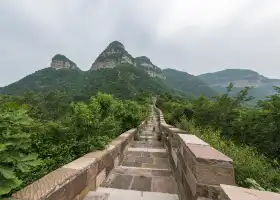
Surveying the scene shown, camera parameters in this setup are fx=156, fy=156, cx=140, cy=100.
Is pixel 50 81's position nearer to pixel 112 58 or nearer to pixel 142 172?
pixel 112 58

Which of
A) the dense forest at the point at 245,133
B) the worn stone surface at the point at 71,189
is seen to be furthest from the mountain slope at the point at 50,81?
the worn stone surface at the point at 71,189

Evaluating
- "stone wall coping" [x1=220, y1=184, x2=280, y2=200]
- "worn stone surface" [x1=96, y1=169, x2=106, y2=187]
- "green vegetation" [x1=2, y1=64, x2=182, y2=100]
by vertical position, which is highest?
"green vegetation" [x1=2, y1=64, x2=182, y2=100]

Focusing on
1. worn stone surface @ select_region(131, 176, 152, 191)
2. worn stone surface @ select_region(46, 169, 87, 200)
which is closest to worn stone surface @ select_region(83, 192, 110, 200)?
worn stone surface @ select_region(46, 169, 87, 200)

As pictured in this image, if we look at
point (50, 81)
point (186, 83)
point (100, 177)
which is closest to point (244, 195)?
point (100, 177)

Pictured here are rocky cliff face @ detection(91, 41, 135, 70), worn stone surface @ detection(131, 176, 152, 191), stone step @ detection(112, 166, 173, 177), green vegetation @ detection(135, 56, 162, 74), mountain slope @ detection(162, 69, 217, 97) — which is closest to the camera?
worn stone surface @ detection(131, 176, 152, 191)

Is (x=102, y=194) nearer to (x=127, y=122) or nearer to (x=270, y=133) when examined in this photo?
(x=127, y=122)

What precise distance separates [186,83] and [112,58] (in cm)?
5999

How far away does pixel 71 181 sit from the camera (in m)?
1.68

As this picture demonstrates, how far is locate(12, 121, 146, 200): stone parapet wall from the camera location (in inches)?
52.3

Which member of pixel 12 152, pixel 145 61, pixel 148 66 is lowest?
pixel 12 152

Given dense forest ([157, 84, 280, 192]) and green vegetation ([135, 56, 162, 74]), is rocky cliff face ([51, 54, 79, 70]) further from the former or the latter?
dense forest ([157, 84, 280, 192])

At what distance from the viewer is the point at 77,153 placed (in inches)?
104

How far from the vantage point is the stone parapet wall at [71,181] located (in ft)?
4.36

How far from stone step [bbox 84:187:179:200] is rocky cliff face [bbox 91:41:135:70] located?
107335mm
